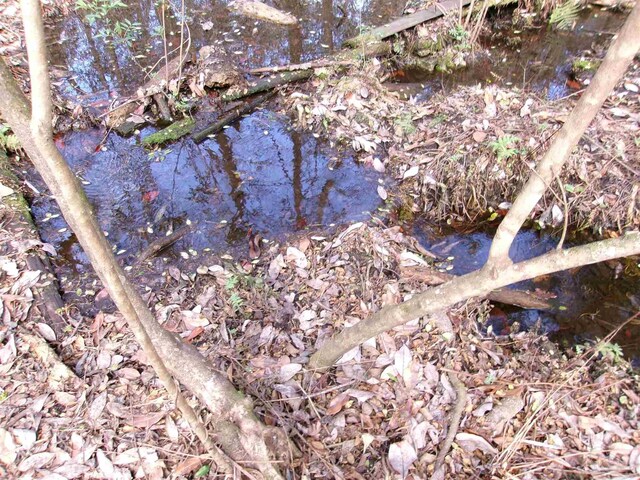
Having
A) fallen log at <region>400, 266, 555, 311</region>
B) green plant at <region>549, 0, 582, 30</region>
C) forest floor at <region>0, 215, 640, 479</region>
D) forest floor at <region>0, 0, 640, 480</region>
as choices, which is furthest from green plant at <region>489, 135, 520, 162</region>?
green plant at <region>549, 0, 582, 30</region>

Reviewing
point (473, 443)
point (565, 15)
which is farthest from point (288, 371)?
point (565, 15)

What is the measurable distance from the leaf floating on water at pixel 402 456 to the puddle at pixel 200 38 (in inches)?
217

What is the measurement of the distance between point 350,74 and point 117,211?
11.5 ft

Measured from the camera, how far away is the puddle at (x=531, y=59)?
6230 mm

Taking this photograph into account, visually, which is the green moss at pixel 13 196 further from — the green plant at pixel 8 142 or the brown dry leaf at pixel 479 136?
the brown dry leaf at pixel 479 136

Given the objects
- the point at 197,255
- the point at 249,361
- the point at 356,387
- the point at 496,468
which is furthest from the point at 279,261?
the point at 496,468

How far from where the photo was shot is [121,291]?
174 centimetres

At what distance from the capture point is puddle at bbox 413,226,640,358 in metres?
3.66

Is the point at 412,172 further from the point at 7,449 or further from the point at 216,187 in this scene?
the point at 7,449

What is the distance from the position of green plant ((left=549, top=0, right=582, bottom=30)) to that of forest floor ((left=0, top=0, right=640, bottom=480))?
423cm

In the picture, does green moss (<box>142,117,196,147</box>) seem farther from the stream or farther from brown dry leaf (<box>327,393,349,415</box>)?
brown dry leaf (<box>327,393,349,415</box>)

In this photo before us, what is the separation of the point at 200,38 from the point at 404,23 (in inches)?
129

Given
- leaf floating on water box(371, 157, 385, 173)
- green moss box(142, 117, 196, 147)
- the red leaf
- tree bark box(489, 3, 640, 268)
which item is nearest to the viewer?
tree bark box(489, 3, 640, 268)

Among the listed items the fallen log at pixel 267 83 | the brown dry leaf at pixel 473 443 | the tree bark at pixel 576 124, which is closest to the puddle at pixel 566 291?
the brown dry leaf at pixel 473 443
